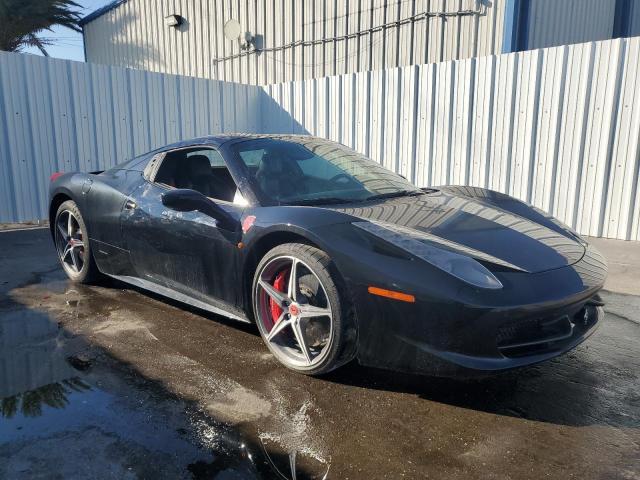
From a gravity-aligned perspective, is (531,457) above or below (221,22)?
below

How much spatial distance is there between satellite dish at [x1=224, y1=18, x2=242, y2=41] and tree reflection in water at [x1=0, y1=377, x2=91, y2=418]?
11.7 m

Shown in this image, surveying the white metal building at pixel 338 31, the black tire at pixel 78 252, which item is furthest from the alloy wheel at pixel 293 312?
the white metal building at pixel 338 31

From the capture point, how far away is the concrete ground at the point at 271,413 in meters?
1.91

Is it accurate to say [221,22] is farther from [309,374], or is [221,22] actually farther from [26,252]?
[309,374]

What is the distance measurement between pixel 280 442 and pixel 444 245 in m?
1.16

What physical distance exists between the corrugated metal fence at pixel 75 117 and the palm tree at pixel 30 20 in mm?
13481

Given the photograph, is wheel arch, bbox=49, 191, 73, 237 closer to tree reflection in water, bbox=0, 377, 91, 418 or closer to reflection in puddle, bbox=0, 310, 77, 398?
reflection in puddle, bbox=0, 310, 77, 398

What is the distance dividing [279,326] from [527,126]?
5010 mm

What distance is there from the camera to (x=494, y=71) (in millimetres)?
6457

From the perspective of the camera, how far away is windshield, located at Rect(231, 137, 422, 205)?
3023 mm

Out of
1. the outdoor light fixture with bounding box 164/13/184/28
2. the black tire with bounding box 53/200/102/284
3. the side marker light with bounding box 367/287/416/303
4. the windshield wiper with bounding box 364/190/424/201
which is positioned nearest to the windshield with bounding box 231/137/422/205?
the windshield wiper with bounding box 364/190/424/201

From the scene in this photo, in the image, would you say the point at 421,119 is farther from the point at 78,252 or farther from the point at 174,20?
the point at 174,20

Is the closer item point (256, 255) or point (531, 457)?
point (531, 457)

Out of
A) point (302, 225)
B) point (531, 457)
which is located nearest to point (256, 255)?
point (302, 225)
